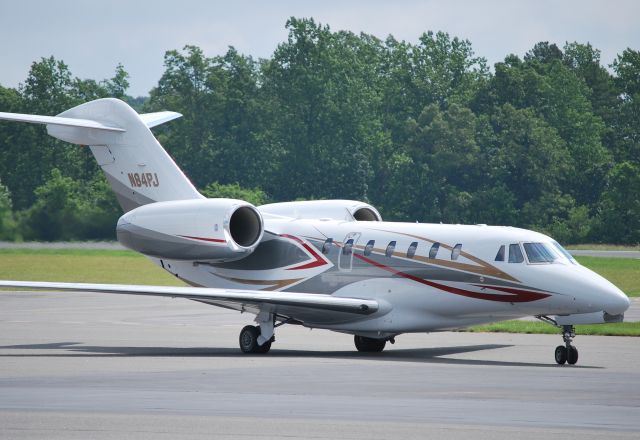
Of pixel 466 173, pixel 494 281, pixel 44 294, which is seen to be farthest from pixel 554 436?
pixel 466 173

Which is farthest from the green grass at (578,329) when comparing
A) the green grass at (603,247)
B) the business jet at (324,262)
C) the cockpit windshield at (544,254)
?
the green grass at (603,247)

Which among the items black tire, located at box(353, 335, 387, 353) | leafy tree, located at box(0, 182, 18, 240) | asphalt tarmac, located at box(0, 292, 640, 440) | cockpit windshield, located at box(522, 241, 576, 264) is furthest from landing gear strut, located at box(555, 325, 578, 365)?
leafy tree, located at box(0, 182, 18, 240)

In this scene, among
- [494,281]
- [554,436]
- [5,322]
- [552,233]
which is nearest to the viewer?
[554,436]

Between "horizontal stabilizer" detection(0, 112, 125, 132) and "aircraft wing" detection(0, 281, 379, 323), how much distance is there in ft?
12.9

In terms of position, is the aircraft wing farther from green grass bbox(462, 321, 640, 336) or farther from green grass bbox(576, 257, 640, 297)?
green grass bbox(576, 257, 640, 297)

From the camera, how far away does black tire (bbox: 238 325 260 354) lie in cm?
2770

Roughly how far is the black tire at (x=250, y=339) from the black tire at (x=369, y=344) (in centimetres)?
243

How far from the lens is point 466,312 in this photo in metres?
26.3

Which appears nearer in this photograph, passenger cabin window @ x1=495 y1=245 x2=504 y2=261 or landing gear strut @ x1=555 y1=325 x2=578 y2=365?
landing gear strut @ x1=555 y1=325 x2=578 y2=365

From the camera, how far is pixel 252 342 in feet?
90.9

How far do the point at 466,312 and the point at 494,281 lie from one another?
96 centimetres

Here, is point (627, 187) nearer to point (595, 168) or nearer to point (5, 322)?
point (595, 168)

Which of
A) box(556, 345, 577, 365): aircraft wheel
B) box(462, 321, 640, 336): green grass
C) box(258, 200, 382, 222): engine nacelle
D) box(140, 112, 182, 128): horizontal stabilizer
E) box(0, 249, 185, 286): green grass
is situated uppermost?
box(140, 112, 182, 128): horizontal stabilizer

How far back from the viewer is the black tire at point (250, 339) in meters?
27.7
